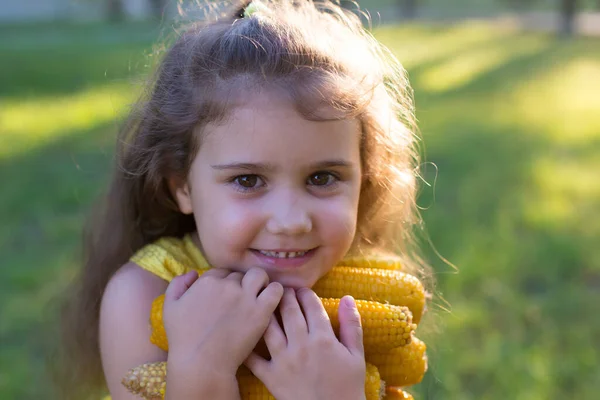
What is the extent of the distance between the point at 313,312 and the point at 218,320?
0.24m

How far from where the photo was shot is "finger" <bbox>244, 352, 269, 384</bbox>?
191 cm

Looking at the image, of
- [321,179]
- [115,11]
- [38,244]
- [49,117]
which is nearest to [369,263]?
[321,179]

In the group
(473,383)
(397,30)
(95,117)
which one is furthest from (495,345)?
(397,30)

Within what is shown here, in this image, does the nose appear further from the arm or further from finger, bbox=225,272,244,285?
the arm

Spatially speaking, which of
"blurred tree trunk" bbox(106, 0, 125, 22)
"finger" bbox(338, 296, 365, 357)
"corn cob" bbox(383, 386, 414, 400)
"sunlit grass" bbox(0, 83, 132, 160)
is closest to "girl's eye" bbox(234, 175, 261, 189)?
"finger" bbox(338, 296, 365, 357)

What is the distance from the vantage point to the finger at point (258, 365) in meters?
1.91

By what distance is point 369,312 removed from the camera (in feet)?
6.52

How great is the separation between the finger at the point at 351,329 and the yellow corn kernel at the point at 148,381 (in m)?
0.47

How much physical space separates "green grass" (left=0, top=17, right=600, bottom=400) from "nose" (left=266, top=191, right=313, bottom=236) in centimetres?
49

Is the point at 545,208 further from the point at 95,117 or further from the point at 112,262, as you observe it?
the point at 95,117

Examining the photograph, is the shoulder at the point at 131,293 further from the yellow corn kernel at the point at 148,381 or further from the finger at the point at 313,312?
the finger at the point at 313,312

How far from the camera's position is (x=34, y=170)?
6793 mm

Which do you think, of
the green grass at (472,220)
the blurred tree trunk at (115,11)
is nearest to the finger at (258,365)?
the green grass at (472,220)

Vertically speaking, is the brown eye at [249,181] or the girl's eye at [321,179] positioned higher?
the girl's eye at [321,179]
